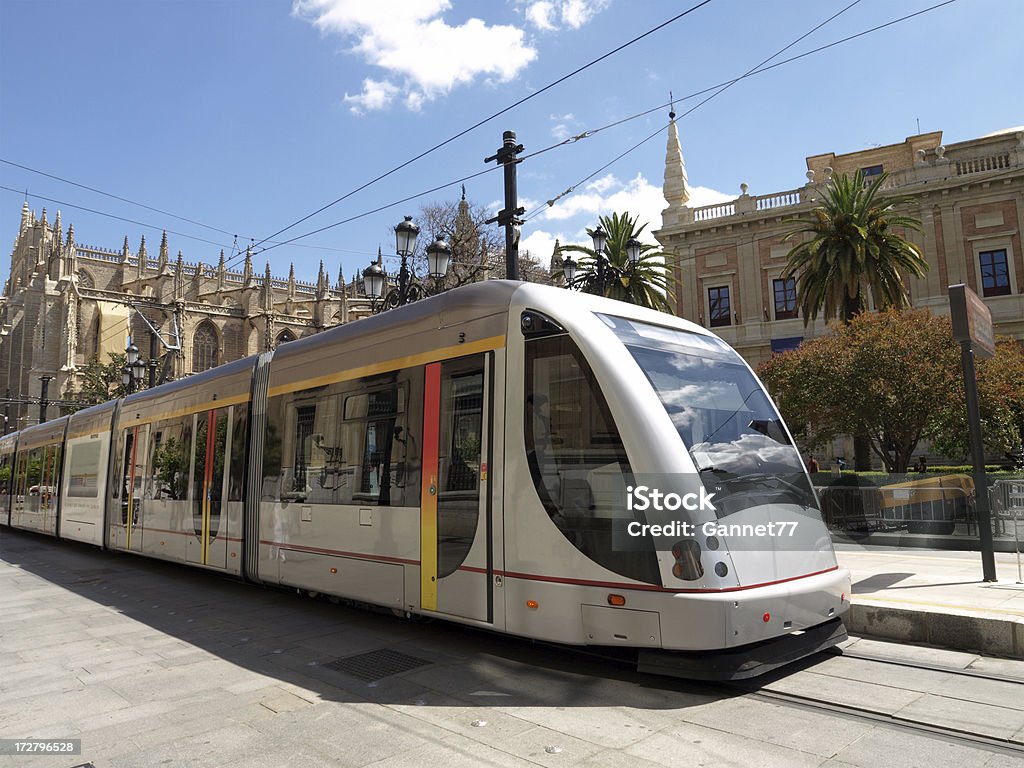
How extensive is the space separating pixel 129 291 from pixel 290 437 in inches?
3188

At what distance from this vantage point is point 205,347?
7594 centimetres

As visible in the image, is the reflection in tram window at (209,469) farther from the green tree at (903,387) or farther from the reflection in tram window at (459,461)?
the green tree at (903,387)

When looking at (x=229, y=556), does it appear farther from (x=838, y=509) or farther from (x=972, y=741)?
(x=838, y=509)

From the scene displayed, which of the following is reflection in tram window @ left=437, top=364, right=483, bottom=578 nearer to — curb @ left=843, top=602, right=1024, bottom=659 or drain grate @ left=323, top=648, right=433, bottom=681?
drain grate @ left=323, top=648, right=433, bottom=681

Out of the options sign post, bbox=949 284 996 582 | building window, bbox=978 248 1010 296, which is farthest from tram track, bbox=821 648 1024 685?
building window, bbox=978 248 1010 296

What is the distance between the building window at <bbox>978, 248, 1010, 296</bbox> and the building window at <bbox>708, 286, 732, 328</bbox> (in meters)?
11.2

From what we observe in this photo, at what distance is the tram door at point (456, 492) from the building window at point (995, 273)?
33687 mm

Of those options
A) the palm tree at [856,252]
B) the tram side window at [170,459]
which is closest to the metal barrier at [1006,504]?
the palm tree at [856,252]

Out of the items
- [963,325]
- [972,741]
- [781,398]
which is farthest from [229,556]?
[781,398]

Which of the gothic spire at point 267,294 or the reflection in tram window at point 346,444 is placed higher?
the gothic spire at point 267,294

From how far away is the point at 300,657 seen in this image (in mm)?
6473

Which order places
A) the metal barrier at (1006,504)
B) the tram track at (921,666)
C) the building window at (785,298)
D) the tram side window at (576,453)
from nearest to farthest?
the tram side window at (576,453), the tram track at (921,666), the metal barrier at (1006,504), the building window at (785,298)

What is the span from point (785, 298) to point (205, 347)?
61774mm

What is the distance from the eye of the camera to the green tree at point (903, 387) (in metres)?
18.0
